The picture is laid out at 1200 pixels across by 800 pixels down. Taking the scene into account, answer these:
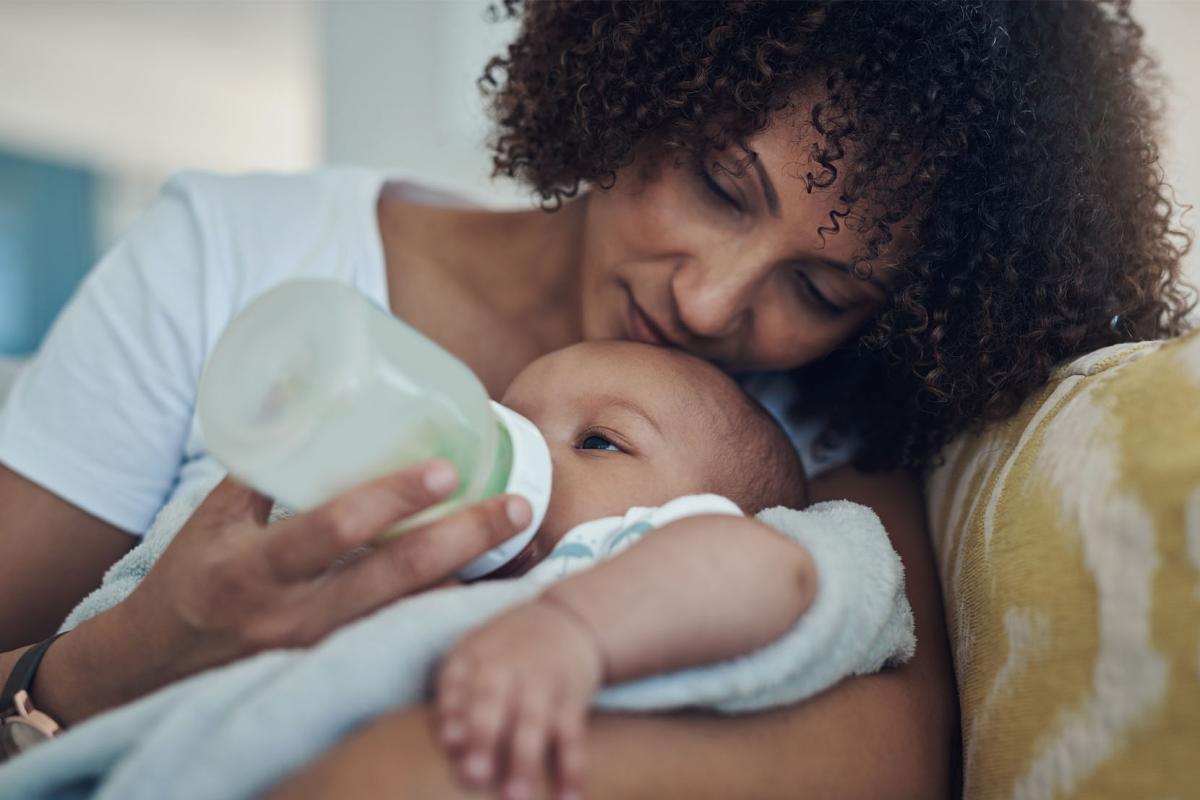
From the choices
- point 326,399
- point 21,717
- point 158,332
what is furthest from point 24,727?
point 158,332

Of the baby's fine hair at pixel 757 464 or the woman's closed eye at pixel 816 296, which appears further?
the woman's closed eye at pixel 816 296

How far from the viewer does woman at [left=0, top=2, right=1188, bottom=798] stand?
91cm

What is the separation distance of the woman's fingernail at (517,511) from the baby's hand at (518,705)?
14 centimetres

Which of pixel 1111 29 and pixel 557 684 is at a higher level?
pixel 1111 29

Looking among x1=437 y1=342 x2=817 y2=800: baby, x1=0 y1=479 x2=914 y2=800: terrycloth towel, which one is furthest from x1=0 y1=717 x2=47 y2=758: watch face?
x1=437 y1=342 x2=817 y2=800: baby

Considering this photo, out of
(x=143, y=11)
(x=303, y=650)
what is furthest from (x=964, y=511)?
(x=143, y=11)

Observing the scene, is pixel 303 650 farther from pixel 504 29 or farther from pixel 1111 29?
pixel 504 29

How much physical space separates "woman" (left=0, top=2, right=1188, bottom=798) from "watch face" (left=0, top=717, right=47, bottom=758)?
3 centimetres

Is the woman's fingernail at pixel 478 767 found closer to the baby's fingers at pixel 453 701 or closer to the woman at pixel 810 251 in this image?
the baby's fingers at pixel 453 701

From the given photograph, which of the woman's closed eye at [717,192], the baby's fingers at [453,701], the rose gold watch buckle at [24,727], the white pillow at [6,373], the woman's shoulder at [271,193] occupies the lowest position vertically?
the white pillow at [6,373]

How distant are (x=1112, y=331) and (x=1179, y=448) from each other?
60cm

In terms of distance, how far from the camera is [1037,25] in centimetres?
110

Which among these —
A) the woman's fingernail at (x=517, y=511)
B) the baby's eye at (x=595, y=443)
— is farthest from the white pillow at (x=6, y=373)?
the woman's fingernail at (x=517, y=511)

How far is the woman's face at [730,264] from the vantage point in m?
1.05
